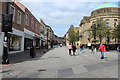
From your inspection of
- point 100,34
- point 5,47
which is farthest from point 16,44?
point 100,34

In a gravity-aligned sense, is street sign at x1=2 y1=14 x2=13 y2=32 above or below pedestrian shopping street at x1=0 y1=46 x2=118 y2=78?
above

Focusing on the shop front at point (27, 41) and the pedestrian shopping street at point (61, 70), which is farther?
the shop front at point (27, 41)

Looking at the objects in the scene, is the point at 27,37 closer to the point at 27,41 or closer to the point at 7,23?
the point at 27,41

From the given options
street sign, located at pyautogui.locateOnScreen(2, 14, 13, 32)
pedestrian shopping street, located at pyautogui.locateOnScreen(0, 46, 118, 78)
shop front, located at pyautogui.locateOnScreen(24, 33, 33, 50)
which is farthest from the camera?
shop front, located at pyautogui.locateOnScreen(24, 33, 33, 50)

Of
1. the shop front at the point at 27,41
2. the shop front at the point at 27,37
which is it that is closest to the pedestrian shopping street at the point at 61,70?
the shop front at the point at 27,37

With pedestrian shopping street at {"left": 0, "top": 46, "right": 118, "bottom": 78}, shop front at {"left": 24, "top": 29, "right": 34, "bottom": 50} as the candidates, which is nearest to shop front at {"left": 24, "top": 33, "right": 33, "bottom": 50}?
shop front at {"left": 24, "top": 29, "right": 34, "bottom": 50}

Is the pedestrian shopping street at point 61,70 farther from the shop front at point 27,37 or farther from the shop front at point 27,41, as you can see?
the shop front at point 27,41

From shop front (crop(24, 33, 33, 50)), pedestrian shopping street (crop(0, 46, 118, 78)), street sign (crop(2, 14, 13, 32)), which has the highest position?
street sign (crop(2, 14, 13, 32))

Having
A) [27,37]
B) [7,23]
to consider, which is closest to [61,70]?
[7,23]

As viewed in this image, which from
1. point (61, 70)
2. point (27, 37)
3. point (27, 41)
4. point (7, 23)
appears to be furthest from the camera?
point (27, 41)

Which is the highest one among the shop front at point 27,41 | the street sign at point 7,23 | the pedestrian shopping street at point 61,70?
the street sign at point 7,23

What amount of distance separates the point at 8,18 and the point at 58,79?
665 centimetres

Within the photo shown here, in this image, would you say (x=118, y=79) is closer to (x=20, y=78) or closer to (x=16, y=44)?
(x=20, y=78)

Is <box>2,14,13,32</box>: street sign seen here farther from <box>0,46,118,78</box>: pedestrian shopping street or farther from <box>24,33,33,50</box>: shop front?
<box>24,33,33,50</box>: shop front
